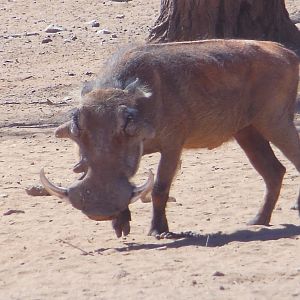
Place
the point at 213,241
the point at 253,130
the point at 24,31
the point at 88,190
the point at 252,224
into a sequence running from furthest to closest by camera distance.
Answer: the point at 24,31 < the point at 253,130 < the point at 252,224 < the point at 213,241 < the point at 88,190

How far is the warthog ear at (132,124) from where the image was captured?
7.31 m

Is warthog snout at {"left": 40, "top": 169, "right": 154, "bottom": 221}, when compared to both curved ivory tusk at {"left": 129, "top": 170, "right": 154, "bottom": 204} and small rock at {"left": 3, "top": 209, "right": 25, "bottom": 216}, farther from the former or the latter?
small rock at {"left": 3, "top": 209, "right": 25, "bottom": 216}

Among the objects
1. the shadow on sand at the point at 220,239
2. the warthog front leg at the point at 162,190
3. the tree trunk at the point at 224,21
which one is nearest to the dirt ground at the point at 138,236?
the shadow on sand at the point at 220,239

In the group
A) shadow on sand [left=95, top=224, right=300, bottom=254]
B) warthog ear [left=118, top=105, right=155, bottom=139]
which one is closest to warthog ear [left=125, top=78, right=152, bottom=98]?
warthog ear [left=118, top=105, right=155, bottom=139]

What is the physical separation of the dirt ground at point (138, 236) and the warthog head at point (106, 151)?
0.37 metres

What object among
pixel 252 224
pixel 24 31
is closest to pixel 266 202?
pixel 252 224

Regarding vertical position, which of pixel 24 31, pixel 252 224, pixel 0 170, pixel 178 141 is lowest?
pixel 24 31

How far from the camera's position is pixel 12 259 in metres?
7.20

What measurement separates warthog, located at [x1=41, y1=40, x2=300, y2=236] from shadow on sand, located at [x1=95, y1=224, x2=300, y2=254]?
19 centimetres

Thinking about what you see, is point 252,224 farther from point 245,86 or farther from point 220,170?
point 220,170

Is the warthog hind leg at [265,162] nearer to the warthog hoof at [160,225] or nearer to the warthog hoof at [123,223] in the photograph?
the warthog hoof at [160,225]

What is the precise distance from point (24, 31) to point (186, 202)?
34.6 ft

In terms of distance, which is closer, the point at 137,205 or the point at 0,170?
the point at 137,205

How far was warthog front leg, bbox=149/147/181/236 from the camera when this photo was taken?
7.83 meters
